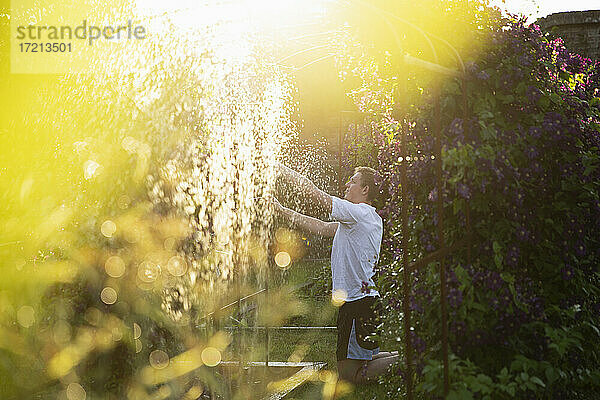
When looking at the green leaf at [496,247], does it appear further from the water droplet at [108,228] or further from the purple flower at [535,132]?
the water droplet at [108,228]

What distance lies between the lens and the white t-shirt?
4.57 metres

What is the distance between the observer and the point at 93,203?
8.59 feet

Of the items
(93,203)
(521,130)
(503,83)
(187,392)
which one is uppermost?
(503,83)

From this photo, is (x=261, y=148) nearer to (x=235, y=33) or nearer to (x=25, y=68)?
(x=235, y=33)

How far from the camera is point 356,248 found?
4637 mm

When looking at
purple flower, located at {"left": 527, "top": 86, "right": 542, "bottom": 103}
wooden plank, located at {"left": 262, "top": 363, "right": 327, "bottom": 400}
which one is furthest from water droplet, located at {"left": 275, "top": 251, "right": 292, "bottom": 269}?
purple flower, located at {"left": 527, "top": 86, "right": 542, "bottom": 103}

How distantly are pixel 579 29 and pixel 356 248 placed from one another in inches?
161

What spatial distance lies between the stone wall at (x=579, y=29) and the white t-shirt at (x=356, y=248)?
362cm

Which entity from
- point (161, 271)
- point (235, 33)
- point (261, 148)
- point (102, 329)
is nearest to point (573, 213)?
point (161, 271)

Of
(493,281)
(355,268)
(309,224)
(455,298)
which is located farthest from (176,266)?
Result: (309,224)

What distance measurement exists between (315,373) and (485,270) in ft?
9.27

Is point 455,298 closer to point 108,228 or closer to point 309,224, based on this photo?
point 108,228

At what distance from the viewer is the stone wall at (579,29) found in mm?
6836

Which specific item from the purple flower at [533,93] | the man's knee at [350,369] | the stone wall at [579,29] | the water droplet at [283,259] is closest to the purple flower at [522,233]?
the purple flower at [533,93]
